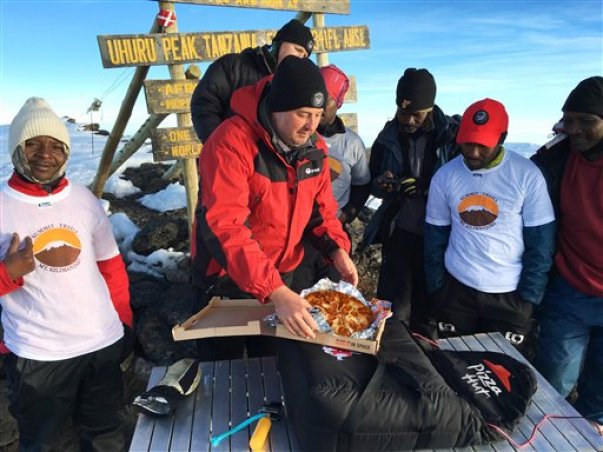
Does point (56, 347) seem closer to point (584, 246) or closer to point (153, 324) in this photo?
point (153, 324)

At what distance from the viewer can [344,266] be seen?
122 inches

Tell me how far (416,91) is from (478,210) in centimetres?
109

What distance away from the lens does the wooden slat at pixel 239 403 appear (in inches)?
95.0

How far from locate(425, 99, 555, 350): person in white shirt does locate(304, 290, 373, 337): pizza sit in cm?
117

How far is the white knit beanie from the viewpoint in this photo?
2.84 meters

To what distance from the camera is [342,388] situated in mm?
2271

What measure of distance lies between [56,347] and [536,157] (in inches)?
142

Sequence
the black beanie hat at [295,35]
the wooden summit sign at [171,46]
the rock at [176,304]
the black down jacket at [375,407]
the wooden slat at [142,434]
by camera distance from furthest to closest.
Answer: the wooden summit sign at [171,46], the rock at [176,304], the black beanie hat at [295,35], the wooden slat at [142,434], the black down jacket at [375,407]

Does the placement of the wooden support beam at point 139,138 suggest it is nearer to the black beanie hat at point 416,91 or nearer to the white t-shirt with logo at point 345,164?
the white t-shirt with logo at point 345,164

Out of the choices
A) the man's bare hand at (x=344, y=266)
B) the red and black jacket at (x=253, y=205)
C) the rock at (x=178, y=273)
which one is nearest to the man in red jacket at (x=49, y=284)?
the red and black jacket at (x=253, y=205)

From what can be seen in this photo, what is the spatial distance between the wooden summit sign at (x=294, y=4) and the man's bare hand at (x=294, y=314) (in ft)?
15.1

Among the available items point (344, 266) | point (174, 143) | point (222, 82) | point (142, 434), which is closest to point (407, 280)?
point (344, 266)

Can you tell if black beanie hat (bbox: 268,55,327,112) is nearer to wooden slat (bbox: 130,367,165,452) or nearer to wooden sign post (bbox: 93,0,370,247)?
wooden slat (bbox: 130,367,165,452)

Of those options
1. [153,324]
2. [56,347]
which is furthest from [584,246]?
[153,324]
